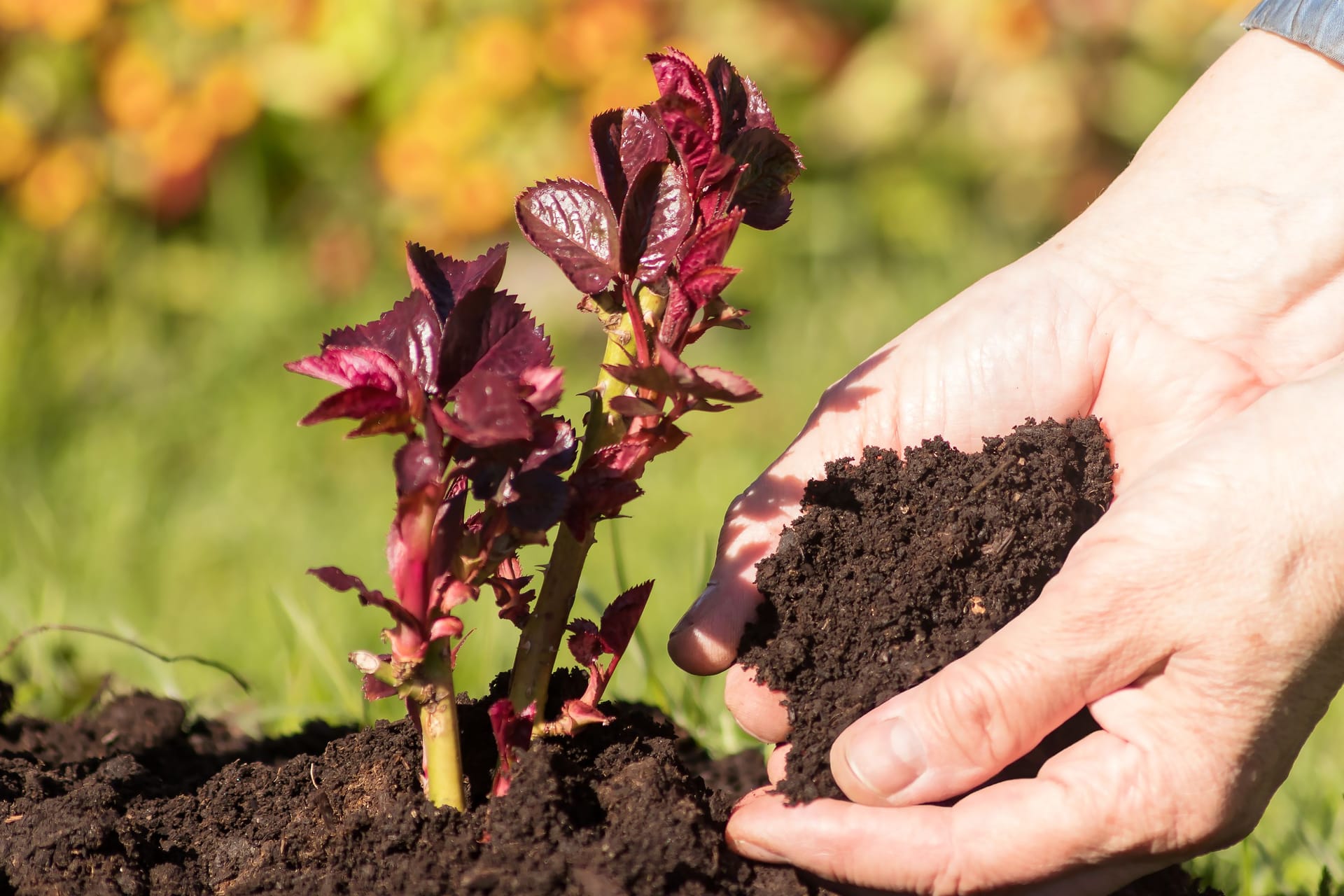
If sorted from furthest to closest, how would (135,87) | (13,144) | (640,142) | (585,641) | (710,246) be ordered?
(135,87) → (13,144) → (585,641) → (640,142) → (710,246)

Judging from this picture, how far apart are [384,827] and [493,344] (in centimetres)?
62

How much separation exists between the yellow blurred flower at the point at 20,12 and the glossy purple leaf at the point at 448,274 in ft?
14.0

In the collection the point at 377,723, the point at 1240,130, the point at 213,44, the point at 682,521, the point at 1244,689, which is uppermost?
the point at 213,44

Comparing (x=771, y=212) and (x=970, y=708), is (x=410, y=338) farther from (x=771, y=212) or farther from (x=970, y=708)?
(x=970, y=708)

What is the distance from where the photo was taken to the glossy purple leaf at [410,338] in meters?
1.43

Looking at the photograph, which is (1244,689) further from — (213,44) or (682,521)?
(213,44)

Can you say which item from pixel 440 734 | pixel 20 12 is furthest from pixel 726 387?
pixel 20 12

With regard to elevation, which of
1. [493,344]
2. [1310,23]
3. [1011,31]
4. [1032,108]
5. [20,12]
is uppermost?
[20,12]

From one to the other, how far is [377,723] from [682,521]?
2225 mm

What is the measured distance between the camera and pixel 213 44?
16.8ft

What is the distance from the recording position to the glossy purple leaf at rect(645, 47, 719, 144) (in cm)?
146

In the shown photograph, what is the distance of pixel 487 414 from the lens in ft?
4.28

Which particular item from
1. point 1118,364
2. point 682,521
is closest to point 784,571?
point 1118,364

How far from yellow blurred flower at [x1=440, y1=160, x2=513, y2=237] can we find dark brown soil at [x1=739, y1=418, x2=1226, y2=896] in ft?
11.5
